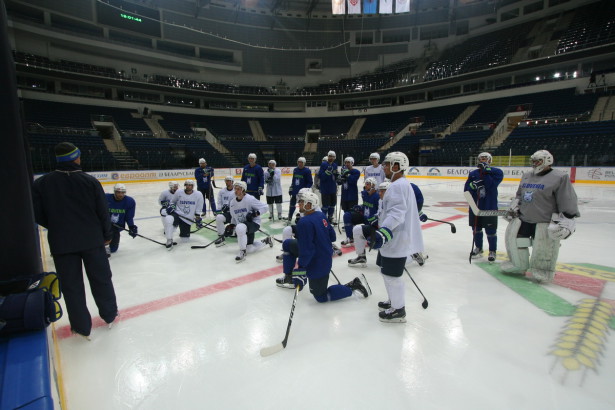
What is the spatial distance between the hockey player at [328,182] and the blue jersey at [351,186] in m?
0.55

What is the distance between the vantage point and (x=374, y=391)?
228cm

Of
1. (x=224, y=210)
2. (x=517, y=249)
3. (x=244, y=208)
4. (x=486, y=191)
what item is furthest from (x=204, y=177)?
(x=517, y=249)

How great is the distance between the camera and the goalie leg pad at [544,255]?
398cm

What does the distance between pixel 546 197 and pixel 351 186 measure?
11.6ft

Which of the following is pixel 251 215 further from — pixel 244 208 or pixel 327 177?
pixel 327 177

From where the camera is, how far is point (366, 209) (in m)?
5.58

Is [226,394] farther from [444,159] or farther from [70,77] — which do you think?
[70,77]

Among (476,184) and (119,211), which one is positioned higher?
(476,184)

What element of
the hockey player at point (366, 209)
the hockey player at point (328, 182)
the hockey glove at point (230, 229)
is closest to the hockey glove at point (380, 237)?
the hockey player at point (366, 209)

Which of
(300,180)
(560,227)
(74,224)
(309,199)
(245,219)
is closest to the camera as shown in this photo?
(74,224)

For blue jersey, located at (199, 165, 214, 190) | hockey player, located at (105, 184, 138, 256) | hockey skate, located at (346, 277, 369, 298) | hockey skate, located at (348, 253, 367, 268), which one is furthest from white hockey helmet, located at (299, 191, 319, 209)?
blue jersey, located at (199, 165, 214, 190)

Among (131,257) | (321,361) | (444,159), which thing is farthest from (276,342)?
(444,159)

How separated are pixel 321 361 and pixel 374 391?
1.68 ft

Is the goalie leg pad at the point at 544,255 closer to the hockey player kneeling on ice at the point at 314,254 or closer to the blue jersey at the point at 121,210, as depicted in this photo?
the hockey player kneeling on ice at the point at 314,254
